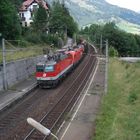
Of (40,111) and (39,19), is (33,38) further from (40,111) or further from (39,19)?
(40,111)

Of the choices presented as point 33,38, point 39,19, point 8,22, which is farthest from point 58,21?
point 8,22

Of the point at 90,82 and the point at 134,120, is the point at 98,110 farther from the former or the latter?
the point at 90,82

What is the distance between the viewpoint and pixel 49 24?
89.5 meters

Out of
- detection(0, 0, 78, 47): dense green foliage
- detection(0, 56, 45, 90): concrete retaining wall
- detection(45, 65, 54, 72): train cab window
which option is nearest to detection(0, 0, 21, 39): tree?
detection(0, 0, 78, 47): dense green foliage

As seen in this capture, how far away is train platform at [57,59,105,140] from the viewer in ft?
73.3

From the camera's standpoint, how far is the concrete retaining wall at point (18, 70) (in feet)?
126

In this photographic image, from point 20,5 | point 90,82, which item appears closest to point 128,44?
point 20,5

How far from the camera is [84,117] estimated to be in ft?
87.1

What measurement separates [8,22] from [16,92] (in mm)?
25925

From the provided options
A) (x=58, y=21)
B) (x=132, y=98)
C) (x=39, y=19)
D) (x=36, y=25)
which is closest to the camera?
(x=132, y=98)

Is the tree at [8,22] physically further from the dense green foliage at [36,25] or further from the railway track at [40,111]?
the railway track at [40,111]

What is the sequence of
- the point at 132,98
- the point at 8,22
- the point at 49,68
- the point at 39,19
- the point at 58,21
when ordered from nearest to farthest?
1. the point at 132,98
2. the point at 49,68
3. the point at 8,22
4. the point at 39,19
5. the point at 58,21

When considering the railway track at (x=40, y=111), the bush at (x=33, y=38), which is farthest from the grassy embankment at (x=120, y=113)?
the bush at (x=33, y=38)

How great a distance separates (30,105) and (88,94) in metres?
6.59
